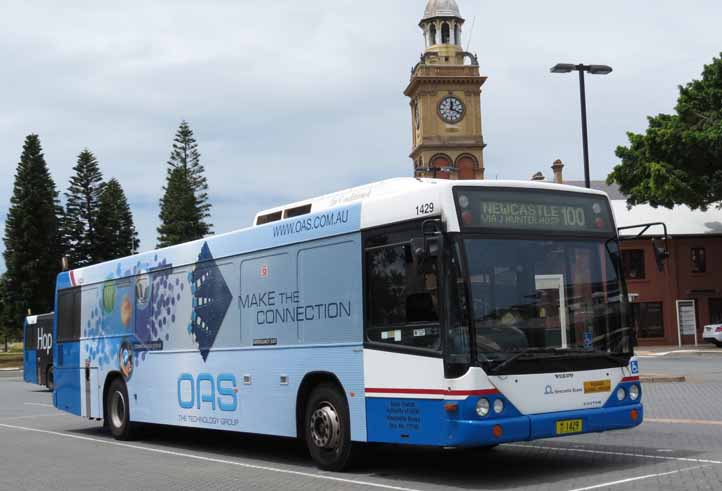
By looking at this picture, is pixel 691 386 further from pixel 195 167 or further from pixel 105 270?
pixel 195 167

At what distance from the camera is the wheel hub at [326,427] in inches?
429

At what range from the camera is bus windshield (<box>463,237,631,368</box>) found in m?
9.59

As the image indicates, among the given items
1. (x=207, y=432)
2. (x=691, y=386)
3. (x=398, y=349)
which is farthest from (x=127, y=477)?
(x=691, y=386)

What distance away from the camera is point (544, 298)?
387 inches

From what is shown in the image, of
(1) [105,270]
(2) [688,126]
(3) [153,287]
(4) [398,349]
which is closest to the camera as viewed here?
(4) [398,349]

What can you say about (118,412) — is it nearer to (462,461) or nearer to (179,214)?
(462,461)

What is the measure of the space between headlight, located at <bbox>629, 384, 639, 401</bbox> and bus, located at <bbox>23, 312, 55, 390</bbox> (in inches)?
1061

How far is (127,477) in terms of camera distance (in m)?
11.4

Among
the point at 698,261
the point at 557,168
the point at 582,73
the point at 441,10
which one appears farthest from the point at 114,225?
the point at 582,73

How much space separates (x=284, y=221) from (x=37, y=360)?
995 inches

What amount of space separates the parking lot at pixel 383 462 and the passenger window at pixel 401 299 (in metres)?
1.46

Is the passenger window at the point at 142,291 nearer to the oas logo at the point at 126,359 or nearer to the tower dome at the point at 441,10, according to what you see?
the oas logo at the point at 126,359

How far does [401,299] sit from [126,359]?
7.26 m

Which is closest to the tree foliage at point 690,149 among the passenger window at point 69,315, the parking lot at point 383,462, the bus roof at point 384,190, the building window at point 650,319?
the building window at point 650,319
